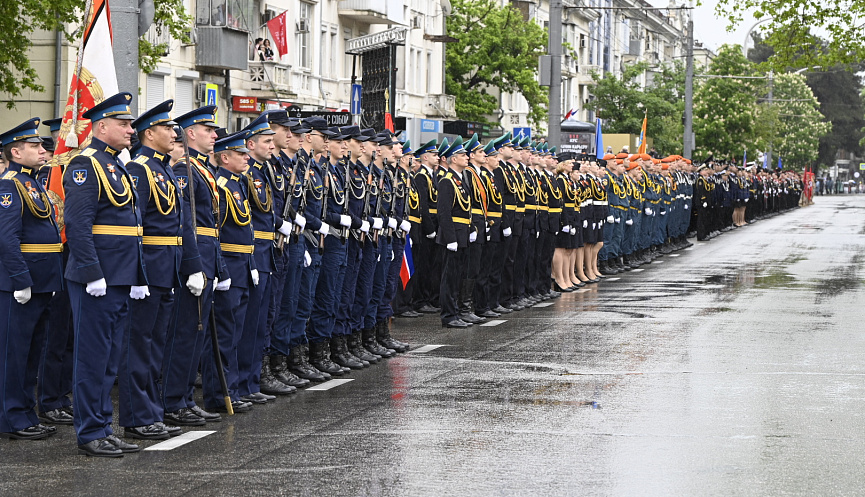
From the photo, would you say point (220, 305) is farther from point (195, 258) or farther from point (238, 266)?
point (195, 258)

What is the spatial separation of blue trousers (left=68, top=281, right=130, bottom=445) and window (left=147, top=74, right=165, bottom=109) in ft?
78.2

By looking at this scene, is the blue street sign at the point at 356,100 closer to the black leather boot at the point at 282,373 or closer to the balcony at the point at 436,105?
the black leather boot at the point at 282,373

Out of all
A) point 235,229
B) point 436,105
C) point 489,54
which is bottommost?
point 235,229

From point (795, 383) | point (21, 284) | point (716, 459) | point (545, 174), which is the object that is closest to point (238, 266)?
point (21, 284)

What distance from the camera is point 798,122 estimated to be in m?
107

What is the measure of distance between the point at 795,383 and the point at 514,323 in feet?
17.8

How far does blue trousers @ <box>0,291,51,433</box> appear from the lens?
880cm

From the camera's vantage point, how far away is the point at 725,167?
43375 millimetres

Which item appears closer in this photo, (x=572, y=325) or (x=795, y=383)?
(x=795, y=383)

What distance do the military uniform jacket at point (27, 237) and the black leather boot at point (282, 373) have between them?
7.63ft

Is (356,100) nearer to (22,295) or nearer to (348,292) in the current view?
(348,292)

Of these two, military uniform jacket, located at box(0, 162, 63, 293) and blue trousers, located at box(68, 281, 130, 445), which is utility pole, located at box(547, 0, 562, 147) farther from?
blue trousers, located at box(68, 281, 130, 445)

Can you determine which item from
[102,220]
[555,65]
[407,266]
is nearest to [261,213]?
[102,220]

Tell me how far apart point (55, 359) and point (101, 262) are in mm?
1570
